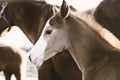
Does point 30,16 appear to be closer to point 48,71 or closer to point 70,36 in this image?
point 48,71

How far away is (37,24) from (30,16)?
0.45 feet

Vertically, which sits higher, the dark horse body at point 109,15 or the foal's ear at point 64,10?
the foal's ear at point 64,10

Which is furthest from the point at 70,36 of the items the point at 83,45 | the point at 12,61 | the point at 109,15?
the point at 12,61

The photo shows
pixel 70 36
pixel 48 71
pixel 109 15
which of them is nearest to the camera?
pixel 70 36

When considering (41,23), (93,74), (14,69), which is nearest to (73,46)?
(93,74)

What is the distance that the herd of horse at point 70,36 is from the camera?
3.47 meters

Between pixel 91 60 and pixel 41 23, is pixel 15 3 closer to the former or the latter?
pixel 41 23

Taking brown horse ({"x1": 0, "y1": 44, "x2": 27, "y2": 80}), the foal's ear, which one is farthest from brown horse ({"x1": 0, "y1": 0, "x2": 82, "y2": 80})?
brown horse ({"x1": 0, "y1": 44, "x2": 27, "y2": 80})

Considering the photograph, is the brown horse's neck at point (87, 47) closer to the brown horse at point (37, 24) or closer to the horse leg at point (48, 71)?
the brown horse at point (37, 24)

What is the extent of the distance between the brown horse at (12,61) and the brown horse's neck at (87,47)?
4.29 meters

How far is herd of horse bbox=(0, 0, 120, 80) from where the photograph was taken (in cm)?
347

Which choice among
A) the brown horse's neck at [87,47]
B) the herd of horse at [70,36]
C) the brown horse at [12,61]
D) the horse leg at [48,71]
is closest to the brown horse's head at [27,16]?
the herd of horse at [70,36]

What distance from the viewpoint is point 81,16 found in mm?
3814

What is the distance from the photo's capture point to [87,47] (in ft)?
11.8
